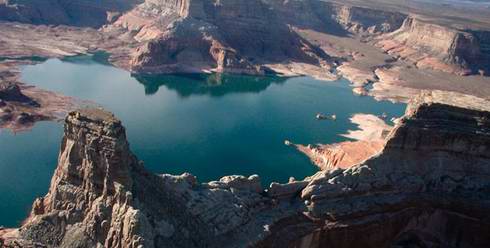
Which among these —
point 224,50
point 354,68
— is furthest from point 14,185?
point 354,68

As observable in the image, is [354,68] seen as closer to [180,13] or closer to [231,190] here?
[180,13]

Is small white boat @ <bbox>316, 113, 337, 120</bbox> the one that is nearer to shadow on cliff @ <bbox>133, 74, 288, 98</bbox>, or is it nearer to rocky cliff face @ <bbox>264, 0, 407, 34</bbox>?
shadow on cliff @ <bbox>133, 74, 288, 98</bbox>

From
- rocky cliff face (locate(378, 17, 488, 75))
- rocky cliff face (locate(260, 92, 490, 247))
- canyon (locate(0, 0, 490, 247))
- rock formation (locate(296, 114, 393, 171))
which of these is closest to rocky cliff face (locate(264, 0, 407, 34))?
rocky cliff face (locate(378, 17, 488, 75))

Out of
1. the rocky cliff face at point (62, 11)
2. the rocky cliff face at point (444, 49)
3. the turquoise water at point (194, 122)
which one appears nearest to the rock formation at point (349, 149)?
the turquoise water at point (194, 122)

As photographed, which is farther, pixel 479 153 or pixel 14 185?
pixel 14 185

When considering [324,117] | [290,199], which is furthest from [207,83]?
[290,199]

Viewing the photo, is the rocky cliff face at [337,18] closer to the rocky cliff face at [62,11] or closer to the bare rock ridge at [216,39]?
the bare rock ridge at [216,39]
